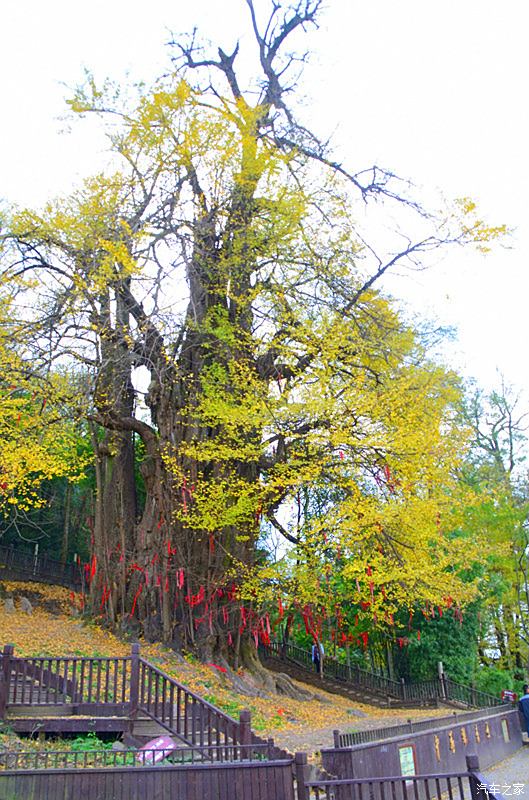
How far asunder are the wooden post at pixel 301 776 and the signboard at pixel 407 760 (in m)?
3.02

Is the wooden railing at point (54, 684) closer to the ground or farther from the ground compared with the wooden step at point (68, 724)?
farther from the ground

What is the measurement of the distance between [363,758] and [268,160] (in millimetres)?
14354

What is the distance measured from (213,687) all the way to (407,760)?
7.09 m

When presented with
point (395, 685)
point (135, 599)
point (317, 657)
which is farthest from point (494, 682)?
point (135, 599)

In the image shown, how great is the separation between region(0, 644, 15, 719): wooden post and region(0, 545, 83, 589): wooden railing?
16.6 m

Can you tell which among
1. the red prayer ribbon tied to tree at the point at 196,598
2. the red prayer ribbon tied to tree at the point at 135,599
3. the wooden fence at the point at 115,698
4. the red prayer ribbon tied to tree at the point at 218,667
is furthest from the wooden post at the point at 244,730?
the red prayer ribbon tied to tree at the point at 135,599

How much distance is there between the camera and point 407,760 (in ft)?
29.2

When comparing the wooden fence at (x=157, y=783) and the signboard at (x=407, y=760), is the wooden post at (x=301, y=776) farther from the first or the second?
the signboard at (x=407, y=760)

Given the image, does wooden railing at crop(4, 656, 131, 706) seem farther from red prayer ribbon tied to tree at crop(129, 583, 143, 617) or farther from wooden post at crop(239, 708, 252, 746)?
red prayer ribbon tied to tree at crop(129, 583, 143, 617)

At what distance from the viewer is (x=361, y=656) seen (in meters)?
34.2

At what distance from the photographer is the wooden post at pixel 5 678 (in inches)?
373

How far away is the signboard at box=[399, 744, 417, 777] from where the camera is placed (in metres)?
8.72

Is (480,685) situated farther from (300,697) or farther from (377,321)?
(377,321)

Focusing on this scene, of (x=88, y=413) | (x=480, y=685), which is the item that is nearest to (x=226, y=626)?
(x=88, y=413)
